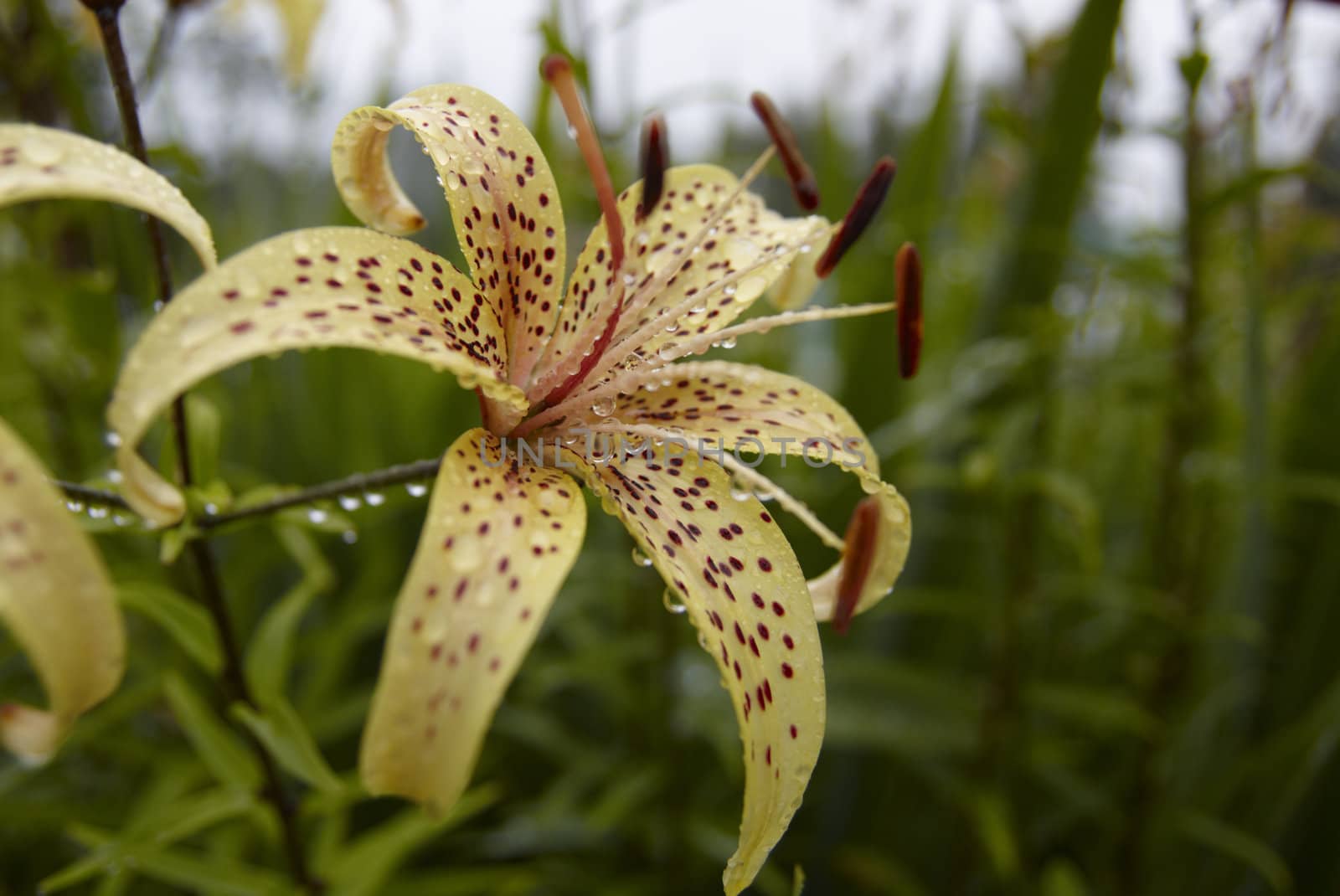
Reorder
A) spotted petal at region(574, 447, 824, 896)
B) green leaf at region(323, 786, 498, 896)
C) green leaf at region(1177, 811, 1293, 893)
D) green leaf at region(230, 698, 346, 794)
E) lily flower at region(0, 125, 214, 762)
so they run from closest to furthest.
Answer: lily flower at region(0, 125, 214, 762) < spotted petal at region(574, 447, 824, 896) < green leaf at region(230, 698, 346, 794) < green leaf at region(323, 786, 498, 896) < green leaf at region(1177, 811, 1293, 893)

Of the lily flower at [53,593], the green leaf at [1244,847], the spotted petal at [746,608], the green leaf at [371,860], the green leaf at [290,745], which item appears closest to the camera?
the lily flower at [53,593]

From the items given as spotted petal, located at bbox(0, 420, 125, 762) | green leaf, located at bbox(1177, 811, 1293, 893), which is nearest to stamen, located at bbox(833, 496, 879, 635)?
spotted petal, located at bbox(0, 420, 125, 762)

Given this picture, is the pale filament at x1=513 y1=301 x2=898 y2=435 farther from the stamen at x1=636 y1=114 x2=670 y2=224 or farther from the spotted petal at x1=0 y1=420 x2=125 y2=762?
the spotted petal at x1=0 y1=420 x2=125 y2=762

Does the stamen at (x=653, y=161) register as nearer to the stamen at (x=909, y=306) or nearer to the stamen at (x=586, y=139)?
the stamen at (x=586, y=139)

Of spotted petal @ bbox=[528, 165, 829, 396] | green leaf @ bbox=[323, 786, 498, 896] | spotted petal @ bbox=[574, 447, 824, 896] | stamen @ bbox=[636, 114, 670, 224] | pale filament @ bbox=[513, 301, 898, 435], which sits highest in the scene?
stamen @ bbox=[636, 114, 670, 224]

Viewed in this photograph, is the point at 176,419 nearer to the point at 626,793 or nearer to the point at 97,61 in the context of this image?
the point at 626,793

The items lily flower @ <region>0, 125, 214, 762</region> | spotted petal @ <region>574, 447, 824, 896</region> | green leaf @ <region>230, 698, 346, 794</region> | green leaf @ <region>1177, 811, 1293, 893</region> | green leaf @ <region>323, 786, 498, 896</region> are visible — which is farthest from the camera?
green leaf @ <region>1177, 811, 1293, 893</region>

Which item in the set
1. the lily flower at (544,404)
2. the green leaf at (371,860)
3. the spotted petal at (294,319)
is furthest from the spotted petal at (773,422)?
the green leaf at (371,860)
